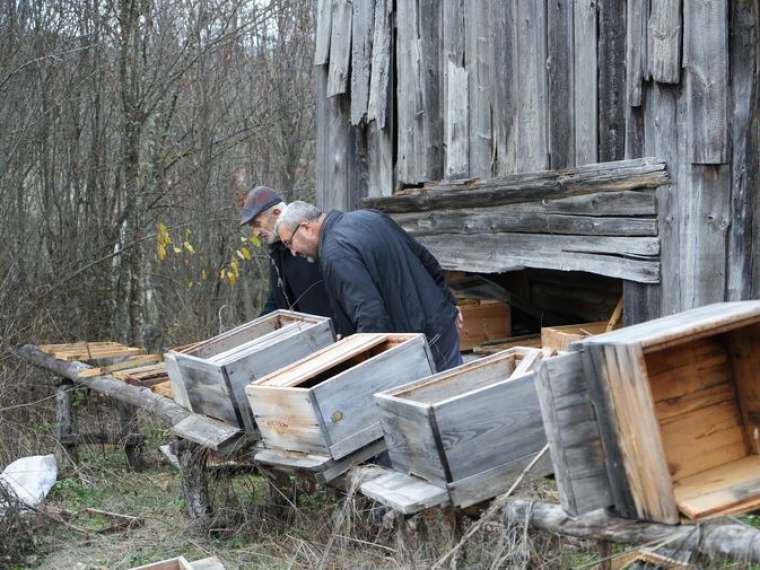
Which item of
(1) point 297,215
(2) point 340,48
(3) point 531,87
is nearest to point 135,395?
(1) point 297,215

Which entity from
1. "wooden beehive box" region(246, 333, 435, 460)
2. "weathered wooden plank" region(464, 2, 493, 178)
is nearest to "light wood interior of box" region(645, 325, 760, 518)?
"wooden beehive box" region(246, 333, 435, 460)

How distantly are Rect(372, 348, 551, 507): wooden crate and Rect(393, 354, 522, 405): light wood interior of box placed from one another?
122 millimetres

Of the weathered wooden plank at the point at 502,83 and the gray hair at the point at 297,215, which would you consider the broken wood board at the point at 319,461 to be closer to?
the gray hair at the point at 297,215

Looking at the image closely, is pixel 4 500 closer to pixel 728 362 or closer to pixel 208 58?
pixel 728 362

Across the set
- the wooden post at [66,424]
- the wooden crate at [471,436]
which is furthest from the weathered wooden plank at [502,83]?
the wooden post at [66,424]

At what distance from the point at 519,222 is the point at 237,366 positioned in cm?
252

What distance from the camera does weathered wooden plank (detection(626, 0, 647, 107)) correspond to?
564 centimetres

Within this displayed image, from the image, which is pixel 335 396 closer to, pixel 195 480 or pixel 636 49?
pixel 195 480

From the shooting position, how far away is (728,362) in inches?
139

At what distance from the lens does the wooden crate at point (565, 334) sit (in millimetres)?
6547

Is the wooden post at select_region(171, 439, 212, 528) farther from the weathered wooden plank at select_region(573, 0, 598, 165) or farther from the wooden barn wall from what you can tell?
the weathered wooden plank at select_region(573, 0, 598, 165)

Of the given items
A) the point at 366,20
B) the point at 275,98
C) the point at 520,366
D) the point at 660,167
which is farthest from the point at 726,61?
the point at 275,98

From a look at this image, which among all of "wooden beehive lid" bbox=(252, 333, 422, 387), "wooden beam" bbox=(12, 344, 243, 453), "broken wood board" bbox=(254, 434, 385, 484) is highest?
"wooden beehive lid" bbox=(252, 333, 422, 387)

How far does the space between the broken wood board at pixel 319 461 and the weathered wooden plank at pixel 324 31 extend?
500cm
